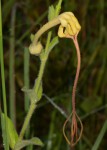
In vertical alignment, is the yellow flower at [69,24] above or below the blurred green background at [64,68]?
above

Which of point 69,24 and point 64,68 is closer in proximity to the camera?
point 69,24

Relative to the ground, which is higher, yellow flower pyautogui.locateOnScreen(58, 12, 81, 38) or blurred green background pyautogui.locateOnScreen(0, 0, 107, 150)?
yellow flower pyautogui.locateOnScreen(58, 12, 81, 38)

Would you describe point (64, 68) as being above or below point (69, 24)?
below

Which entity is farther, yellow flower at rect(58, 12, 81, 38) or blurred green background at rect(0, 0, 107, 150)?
blurred green background at rect(0, 0, 107, 150)

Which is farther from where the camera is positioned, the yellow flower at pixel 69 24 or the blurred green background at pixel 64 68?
the blurred green background at pixel 64 68

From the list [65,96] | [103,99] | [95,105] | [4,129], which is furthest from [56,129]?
[4,129]

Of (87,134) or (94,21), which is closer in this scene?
(87,134)

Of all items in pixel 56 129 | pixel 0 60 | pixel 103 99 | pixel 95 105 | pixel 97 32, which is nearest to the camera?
pixel 0 60

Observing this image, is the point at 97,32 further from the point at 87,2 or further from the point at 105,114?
the point at 105,114
